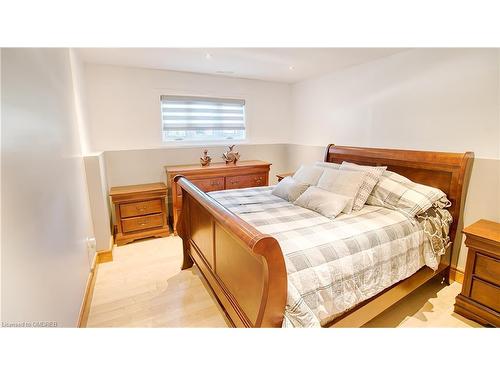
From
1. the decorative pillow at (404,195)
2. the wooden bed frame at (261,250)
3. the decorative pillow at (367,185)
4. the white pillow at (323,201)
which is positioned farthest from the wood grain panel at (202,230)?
the decorative pillow at (404,195)

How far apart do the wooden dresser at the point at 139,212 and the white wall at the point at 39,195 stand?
3.29ft

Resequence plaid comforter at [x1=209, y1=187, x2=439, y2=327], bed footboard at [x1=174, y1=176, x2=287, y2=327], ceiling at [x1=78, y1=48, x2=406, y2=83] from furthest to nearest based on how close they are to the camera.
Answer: ceiling at [x1=78, y1=48, x2=406, y2=83] < plaid comforter at [x1=209, y1=187, x2=439, y2=327] < bed footboard at [x1=174, y1=176, x2=287, y2=327]

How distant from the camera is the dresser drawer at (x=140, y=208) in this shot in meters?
3.01

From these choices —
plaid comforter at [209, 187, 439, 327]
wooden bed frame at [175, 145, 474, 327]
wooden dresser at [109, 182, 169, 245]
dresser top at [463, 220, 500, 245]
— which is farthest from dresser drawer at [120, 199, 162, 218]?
dresser top at [463, 220, 500, 245]

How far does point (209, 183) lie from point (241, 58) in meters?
1.67

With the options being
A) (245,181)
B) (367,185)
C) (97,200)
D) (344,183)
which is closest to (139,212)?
(97,200)

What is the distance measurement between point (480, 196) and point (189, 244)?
2.63m

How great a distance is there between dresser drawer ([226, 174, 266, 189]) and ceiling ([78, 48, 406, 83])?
5.02ft

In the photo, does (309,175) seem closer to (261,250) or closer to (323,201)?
(323,201)

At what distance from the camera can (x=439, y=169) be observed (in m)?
2.18

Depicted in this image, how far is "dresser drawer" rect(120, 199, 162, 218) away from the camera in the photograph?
3006 mm

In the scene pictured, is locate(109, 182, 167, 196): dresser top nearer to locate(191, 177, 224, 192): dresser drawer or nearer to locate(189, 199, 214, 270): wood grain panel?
locate(191, 177, 224, 192): dresser drawer

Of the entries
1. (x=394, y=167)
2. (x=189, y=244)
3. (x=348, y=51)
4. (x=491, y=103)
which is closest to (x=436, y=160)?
(x=394, y=167)
